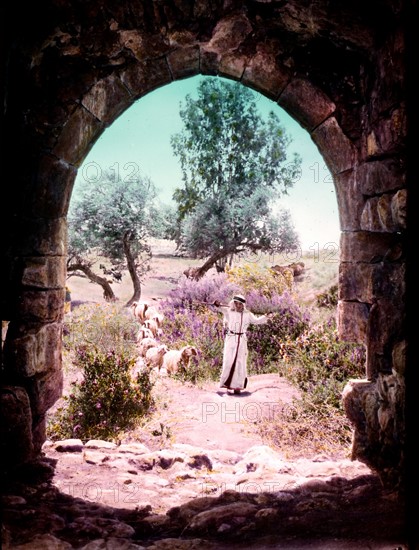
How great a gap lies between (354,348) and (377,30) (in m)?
4.01

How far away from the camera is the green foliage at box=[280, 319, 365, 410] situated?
4918mm

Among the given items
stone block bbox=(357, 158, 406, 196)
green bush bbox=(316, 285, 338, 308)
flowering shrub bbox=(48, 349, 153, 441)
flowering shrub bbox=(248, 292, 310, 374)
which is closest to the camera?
stone block bbox=(357, 158, 406, 196)

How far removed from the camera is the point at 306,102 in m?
2.91

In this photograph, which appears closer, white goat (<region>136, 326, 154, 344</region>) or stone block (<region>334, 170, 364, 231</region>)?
stone block (<region>334, 170, 364, 231</region>)

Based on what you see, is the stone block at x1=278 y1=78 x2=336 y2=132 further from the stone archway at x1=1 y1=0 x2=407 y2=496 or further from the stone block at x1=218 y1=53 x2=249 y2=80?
the stone block at x1=218 y1=53 x2=249 y2=80

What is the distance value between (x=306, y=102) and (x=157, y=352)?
17.5 ft

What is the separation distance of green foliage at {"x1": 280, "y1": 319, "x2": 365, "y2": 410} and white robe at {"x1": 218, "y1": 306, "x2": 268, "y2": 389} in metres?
0.73

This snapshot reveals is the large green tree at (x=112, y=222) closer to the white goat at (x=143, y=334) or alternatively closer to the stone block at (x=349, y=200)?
the white goat at (x=143, y=334)

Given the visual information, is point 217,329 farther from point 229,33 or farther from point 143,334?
point 229,33

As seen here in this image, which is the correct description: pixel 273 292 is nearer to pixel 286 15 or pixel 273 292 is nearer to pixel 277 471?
pixel 277 471

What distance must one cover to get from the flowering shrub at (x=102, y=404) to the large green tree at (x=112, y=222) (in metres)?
7.27

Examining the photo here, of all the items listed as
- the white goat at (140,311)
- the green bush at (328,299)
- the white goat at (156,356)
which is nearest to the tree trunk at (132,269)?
the white goat at (140,311)

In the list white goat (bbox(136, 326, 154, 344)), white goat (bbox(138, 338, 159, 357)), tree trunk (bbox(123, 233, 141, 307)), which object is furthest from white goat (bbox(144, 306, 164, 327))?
tree trunk (bbox(123, 233, 141, 307))

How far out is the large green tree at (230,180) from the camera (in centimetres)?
1302
